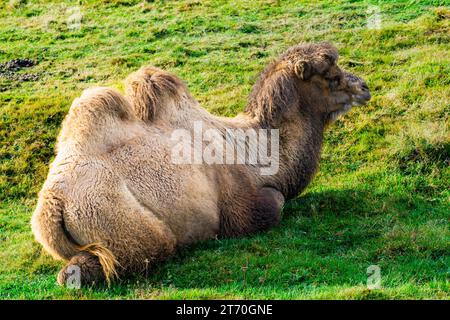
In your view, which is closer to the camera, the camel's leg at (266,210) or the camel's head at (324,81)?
the camel's leg at (266,210)

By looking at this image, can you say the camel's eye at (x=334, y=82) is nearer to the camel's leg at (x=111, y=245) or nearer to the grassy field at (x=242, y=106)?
the grassy field at (x=242, y=106)

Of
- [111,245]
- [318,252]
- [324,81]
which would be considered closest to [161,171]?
[111,245]

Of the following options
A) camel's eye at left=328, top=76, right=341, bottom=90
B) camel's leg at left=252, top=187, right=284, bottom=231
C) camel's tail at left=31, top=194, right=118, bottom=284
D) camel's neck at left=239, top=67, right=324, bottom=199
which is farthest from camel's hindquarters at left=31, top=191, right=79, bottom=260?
camel's eye at left=328, top=76, right=341, bottom=90

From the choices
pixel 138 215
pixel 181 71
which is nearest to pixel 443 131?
pixel 138 215

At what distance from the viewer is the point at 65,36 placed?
21.7 metres

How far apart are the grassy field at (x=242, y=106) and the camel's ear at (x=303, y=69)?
5.76 feet

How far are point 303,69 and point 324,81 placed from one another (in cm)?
46

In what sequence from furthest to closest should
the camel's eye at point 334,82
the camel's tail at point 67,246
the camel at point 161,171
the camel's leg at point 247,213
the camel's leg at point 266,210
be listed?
the camel's eye at point 334,82
the camel's leg at point 266,210
the camel's leg at point 247,213
the camel at point 161,171
the camel's tail at point 67,246

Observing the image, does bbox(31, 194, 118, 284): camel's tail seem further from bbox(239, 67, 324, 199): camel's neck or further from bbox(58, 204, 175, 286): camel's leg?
bbox(239, 67, 324, 199): camel's neck

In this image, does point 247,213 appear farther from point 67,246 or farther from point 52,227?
point 52,227

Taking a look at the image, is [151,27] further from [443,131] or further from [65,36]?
[443,131]

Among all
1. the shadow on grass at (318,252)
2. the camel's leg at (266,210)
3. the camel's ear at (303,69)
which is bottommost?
the shadow on grass at (318,252)

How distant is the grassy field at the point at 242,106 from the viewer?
26.4ft

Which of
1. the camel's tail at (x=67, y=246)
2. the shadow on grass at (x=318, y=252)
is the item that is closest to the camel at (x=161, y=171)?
the camel's tail at (x=67, y=246)
